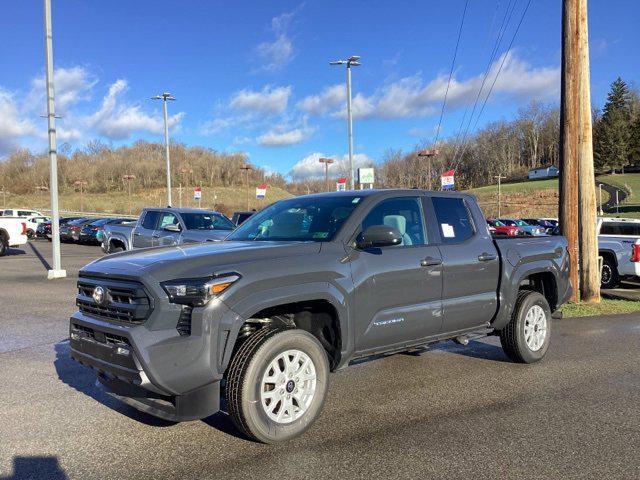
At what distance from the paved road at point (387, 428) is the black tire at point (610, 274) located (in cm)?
797

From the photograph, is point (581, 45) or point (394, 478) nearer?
point (394, 478)

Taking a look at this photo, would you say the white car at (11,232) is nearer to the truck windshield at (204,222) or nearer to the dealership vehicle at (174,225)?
the dealership vehicle at (174,225)

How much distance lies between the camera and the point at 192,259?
3.84m

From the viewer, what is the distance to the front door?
4.49 metres

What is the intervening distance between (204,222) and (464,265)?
972 centimetres

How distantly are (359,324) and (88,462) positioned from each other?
2.16 metres

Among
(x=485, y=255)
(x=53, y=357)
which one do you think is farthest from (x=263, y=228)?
(x=53, y=357)

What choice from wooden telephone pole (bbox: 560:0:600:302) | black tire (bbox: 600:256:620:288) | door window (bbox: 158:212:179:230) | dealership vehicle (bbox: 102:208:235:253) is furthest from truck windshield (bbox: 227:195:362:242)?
black tire (bbox: 600:256:620:288)

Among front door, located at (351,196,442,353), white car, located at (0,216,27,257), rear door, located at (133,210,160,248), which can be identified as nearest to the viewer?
front door, located at (351,196,442,353)

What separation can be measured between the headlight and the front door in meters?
1.24

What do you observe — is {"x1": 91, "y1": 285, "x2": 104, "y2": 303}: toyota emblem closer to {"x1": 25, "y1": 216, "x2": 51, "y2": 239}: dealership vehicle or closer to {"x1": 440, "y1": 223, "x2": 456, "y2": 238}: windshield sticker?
{"x1": 440, "y1": 223, "x2": 456, "y2": 238}: windshield sticker

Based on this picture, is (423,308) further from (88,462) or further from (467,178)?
(467,178)

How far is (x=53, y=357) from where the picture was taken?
642cm

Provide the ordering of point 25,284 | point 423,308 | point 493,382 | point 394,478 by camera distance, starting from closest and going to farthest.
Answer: point 394,478, point 423,308, point 493,382, point 25,284
